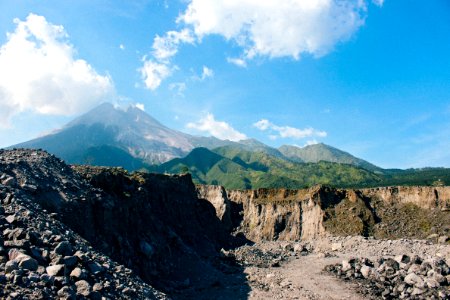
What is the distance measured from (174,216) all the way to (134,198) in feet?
48.8

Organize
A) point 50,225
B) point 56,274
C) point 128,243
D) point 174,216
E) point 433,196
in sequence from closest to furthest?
1. point 56,274
2. point 50,225
3. point 128,243
4. point 174,216
5. point 433,196

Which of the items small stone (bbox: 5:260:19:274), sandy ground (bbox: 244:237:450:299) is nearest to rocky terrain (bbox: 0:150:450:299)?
small stone (bbox: 5:260:19:274)

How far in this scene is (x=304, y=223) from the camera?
3007 inches

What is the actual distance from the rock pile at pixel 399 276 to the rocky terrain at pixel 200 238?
139mm

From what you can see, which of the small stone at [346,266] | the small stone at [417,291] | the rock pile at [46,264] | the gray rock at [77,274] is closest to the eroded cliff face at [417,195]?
the small stone at [346,266]

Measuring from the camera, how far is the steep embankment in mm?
18250

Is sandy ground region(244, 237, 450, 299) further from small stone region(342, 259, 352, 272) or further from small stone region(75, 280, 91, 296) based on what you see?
small stone region(75, 280, 91, 296)

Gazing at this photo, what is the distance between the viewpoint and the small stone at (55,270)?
1703cm

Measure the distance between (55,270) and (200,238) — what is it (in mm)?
43500

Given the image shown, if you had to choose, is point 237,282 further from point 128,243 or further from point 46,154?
point 46,154

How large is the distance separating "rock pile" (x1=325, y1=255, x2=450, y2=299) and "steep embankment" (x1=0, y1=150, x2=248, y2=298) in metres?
15.4

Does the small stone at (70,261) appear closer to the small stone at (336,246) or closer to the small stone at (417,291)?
the small stone at (417,291)

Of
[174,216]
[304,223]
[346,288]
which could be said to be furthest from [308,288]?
[304,223]

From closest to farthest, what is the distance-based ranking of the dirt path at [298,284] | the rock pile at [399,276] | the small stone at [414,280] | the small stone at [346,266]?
the rock pile at [399,276] → the dirt path at [298,284] → the small stone at [414,280] → the small stone at [346,266]
